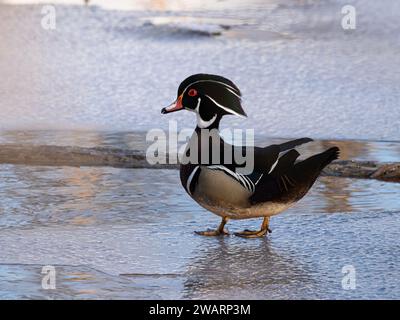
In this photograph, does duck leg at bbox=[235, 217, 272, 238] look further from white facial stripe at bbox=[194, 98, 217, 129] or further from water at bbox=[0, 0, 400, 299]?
white facial stripe at bbox=[194, 98, 217, 129]

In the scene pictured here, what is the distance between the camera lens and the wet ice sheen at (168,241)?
4.55 meters

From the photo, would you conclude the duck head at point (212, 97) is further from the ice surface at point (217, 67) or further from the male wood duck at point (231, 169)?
the ice surface at point (217, 67)

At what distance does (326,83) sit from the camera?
9.12 m

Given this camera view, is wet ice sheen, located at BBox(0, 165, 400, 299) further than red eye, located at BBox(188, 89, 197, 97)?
No

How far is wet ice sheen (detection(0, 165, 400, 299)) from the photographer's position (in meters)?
4.55

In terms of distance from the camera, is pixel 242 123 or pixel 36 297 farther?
pixel 242 123

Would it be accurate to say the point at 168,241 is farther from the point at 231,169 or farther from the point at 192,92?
the point at 192,92

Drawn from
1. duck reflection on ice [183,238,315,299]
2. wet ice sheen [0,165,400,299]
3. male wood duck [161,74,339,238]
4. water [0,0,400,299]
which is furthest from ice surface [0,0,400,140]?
duck reflection on ice [183,238,315,299]

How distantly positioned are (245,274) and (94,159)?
2367 millimetres

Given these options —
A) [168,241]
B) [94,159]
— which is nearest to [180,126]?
[94,159]

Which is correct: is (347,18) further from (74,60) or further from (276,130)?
(276,130)

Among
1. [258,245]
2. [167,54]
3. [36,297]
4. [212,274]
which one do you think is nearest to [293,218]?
[258,245]

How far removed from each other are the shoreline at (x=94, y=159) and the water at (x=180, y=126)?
13 centimetres
